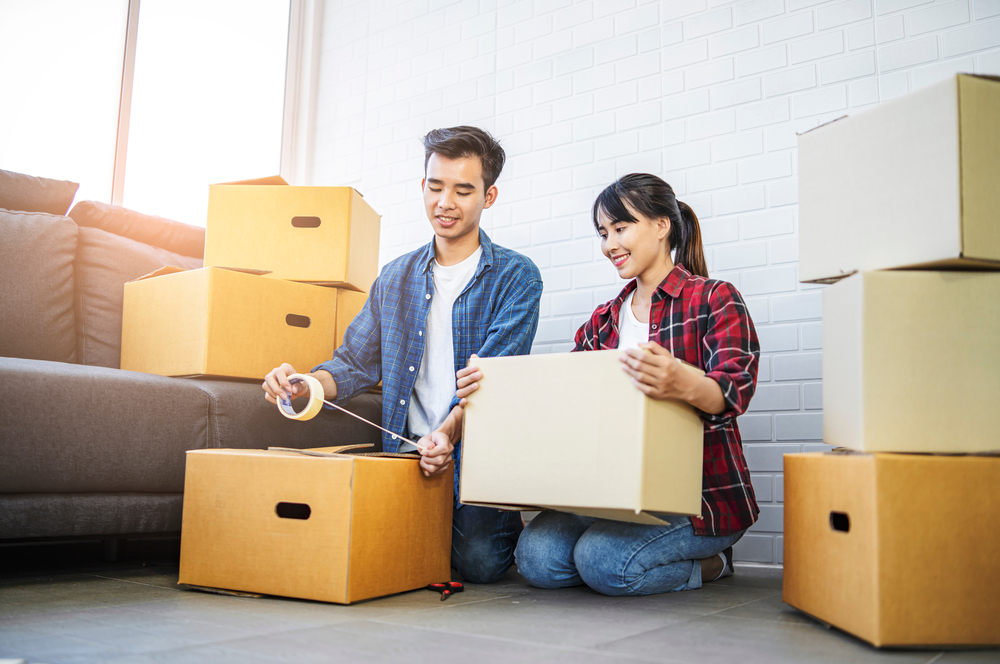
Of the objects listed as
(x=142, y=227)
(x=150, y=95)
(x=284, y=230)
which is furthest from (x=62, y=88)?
(x=284, y=230)

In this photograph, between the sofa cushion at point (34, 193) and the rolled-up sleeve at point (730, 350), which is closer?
the rolled-up sleeve at point (730, 350)

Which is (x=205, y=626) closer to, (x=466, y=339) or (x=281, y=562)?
(x=281, y=562)

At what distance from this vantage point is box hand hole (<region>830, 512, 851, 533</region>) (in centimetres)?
112

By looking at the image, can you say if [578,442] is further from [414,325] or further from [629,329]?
[414,325]

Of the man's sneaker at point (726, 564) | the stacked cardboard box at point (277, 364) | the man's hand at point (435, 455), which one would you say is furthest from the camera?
the man's sneaker at point (726, 564)

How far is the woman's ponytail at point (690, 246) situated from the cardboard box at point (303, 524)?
77 cm

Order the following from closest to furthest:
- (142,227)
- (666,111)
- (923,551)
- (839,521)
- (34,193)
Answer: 1. (923,551)
2. (839,521)
3. (34,193)
4. (142,227)
5. (666,111)

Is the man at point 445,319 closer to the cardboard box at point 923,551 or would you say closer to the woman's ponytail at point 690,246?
the woman's ponytail at point 690,246

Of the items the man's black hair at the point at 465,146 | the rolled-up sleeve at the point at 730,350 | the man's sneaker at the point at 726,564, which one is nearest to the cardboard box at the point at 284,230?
the man's black hair at the point at 465,146

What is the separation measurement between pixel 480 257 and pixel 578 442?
707mm

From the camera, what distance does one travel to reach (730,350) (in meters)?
1.38

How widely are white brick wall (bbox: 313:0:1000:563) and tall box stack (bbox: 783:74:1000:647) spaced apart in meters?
0.90

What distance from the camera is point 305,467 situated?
50.0 inches

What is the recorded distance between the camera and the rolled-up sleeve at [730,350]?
4.25 feet
